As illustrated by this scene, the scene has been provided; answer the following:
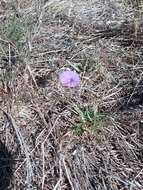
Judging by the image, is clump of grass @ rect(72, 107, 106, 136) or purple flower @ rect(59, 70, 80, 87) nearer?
clump of grass @ rect(72, 107, 106, 136)

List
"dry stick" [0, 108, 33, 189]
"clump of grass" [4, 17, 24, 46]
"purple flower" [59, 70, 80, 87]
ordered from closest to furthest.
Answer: "dry stick" [0, 108, 33, 189]
"purple flower" [59, 70, 80, 87]
"clump of grass" [4, 17, 24, 46]

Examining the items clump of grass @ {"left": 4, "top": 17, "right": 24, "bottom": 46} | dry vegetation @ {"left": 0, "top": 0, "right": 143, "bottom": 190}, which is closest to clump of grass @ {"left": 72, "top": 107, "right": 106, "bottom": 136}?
dry vegetation @ {"left": 0, "top": 0, "right": 143, "bottom": 190}

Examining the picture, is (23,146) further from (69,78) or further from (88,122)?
(69,78)

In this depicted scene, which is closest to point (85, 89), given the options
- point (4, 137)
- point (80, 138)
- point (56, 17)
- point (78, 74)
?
point (78, 74)

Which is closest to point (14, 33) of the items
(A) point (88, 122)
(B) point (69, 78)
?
(B) point (69, 78)

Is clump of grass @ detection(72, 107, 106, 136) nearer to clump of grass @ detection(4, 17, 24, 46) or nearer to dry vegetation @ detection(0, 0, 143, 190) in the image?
dry vegetation @ detection(0, 0, 143, 190)

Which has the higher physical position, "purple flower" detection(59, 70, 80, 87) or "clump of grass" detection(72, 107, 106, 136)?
"purple flower" detection(59, 70, 80, 87)

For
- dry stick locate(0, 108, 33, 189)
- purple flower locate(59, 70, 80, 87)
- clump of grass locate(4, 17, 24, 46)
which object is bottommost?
dry stick locate(0, 108, 33, 189)

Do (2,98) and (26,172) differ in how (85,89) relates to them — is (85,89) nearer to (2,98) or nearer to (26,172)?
(2,98)
